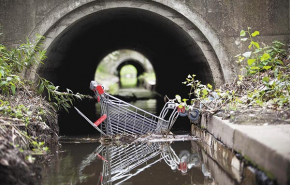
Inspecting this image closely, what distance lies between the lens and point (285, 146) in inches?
123

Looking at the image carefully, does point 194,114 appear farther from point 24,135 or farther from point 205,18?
point 24,135

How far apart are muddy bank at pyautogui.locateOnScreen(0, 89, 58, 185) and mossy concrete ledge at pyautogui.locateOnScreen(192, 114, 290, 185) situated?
2095 mm

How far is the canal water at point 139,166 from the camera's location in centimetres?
413

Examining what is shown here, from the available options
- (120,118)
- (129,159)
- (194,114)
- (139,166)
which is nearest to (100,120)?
(120,118)

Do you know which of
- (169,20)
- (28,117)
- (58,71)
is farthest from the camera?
(58,71)

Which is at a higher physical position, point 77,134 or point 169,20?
point 169,20

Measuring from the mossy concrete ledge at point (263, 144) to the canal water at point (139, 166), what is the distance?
0.80 ft

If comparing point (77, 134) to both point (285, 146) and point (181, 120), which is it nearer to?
point (181, 120)

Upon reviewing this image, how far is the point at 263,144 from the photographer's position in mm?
3266

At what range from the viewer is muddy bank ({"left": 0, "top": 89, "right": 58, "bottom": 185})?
3.23 metres

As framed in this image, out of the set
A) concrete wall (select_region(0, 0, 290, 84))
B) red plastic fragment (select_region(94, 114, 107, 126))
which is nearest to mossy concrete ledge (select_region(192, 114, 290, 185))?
red plastic fragment (select_region(94, 114, 107, 126))

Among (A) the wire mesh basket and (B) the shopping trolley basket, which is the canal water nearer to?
(A) the wire mesh basket

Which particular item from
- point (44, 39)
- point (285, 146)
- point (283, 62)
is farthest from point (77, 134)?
point (285, 146)

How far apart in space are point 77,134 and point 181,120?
2989 millimetres
